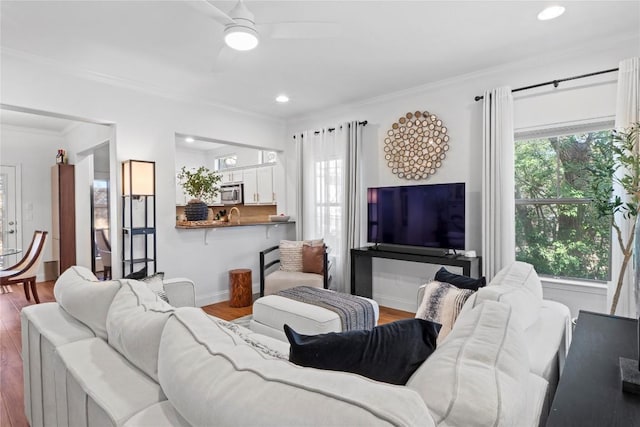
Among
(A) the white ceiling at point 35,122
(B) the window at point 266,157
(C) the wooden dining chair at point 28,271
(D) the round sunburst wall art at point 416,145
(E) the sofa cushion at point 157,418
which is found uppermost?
(A) the white ceiling at point 35,122

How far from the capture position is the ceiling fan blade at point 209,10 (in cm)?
174

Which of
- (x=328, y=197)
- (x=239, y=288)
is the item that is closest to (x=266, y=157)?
(x=328, y=197)

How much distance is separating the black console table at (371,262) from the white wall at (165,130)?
5.26ft

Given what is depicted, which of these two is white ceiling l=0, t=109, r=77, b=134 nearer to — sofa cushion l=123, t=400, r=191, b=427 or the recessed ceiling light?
sofa cushion l=123, t=400, r=191, b=427

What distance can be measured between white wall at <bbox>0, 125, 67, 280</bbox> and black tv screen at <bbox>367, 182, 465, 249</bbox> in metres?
5.54

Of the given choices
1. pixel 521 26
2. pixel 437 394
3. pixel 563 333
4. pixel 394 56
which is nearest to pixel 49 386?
pixel 437 394

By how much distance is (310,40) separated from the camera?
280 centimetres

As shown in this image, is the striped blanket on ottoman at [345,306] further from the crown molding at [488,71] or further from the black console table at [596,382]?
the crown molding at [488,71]

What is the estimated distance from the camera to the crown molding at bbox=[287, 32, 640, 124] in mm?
2834

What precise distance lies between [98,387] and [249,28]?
74.7 inches

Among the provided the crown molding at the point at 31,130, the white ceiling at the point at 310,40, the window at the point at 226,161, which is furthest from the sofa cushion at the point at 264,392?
the window at the point at 226,161

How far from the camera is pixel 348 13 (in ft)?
7.95

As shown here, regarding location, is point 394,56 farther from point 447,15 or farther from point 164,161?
point 164,161

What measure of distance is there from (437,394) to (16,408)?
2724mm
